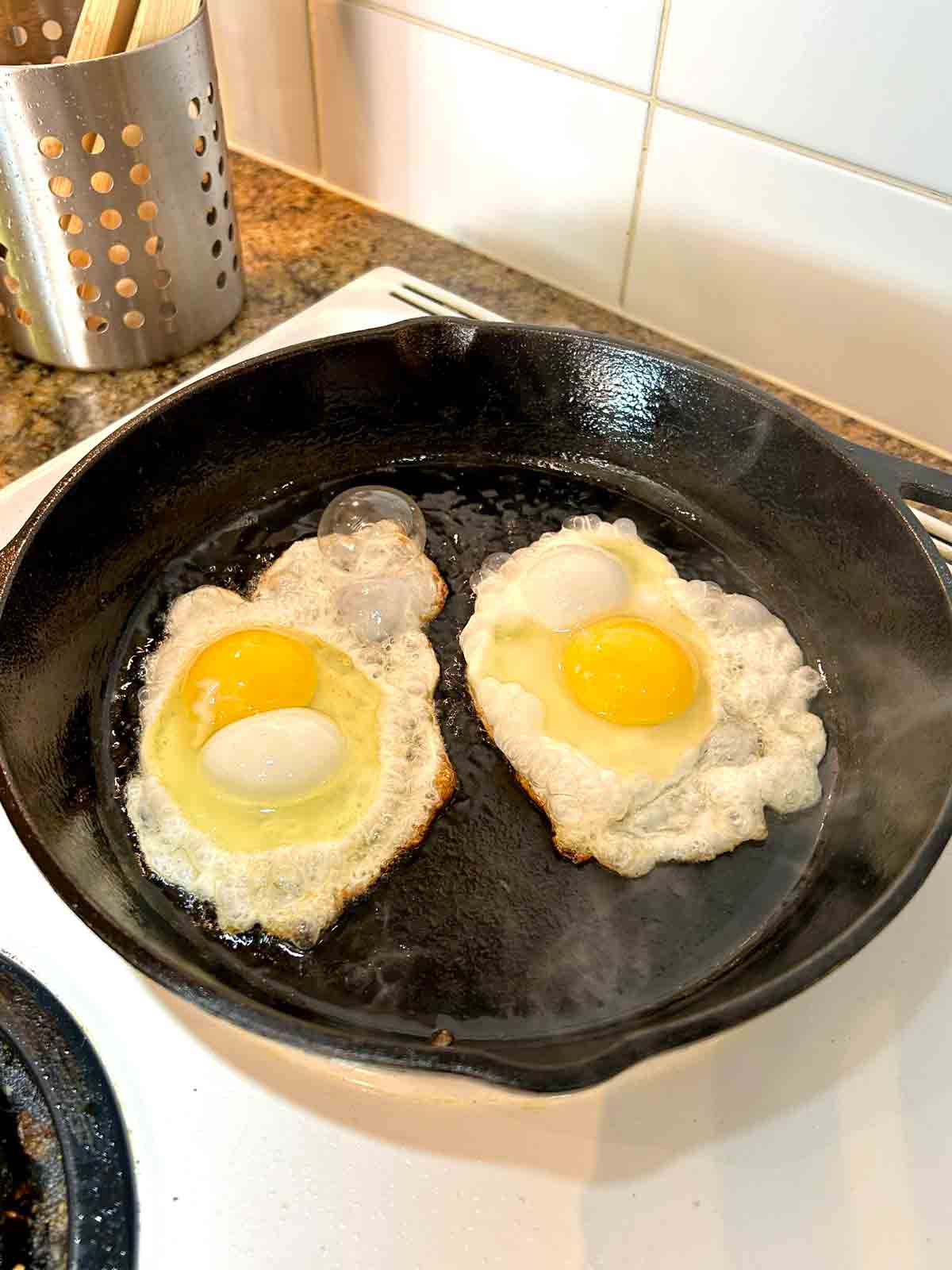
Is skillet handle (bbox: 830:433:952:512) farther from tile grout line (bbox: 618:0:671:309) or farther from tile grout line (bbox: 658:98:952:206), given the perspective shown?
tile grout line (bbox: 618:0:671:309)

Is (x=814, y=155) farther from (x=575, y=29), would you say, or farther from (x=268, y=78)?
(x=268, y=78)

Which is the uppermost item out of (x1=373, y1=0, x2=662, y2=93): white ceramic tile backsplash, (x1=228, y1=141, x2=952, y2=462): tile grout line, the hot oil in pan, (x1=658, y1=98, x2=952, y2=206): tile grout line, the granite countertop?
(x1=373, y1=0, x2=662, y2=93): white ceramic tile backsplash

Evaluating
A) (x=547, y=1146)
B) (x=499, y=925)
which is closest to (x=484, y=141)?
(x=499, y=925)

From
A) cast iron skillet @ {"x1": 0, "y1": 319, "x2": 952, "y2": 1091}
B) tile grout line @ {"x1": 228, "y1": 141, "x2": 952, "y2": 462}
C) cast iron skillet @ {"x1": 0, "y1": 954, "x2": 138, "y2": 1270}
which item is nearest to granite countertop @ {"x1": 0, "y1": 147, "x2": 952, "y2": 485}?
tile grout line @ {"x1": 228, "y1": 141, "x2": 952, "y2": 462}

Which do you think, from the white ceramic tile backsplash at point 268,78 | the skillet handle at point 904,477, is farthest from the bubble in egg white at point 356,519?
the white ceramic tile backsplash at point 268,78

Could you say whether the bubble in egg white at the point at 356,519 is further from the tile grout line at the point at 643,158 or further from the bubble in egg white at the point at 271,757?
the tile grout line at the point at 643,158
